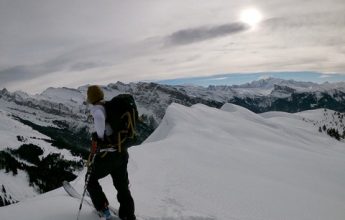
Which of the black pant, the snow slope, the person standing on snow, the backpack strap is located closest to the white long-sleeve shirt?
the person standing on snow

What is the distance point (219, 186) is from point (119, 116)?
16.6 feet

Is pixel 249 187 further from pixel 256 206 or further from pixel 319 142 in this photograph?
pixel 319 142

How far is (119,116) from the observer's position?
8.54 metres

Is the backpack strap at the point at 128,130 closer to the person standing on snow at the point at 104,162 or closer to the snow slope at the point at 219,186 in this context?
the person standing on snow at the point at 104,162

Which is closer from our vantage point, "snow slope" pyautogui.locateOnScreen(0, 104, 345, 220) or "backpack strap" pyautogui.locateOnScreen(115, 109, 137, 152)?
"backpack strap" pyautogui.locateOnScreen(115, 109, 137, 152)

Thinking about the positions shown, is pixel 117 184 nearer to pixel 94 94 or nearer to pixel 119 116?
pixel 119 116

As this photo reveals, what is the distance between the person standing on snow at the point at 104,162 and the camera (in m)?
8.52

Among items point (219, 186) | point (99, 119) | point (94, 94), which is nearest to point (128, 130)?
point (99, 119)

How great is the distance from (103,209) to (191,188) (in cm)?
385

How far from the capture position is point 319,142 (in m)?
33.8

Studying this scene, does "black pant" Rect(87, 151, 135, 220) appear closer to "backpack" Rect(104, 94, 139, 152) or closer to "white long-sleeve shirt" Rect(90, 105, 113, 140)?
"backpack" Rect(104, 94, 139, 152)

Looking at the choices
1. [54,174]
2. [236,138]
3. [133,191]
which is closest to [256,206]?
[133,191]

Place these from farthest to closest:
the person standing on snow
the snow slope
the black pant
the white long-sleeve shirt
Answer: the snow slope, the black pant, the person standing on snow, the white long-sleeve shirt

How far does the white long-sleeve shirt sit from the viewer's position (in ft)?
27.6
